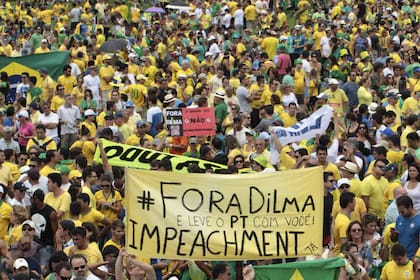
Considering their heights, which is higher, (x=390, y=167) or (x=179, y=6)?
(x=390, y=167)

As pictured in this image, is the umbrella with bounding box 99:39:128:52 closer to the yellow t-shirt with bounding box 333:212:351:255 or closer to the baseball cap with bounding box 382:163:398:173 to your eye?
the baseball cap with bounding box 382:163:398:173

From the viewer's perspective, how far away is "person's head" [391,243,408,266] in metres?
11.5

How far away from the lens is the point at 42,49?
2683 cm

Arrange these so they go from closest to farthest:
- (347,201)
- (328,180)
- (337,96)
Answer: (347,201), (328,180), (337,96)

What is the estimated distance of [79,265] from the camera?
11.1 meters

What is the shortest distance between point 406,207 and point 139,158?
14.6 feet

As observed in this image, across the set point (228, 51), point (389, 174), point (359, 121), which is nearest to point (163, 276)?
point (389, 174)

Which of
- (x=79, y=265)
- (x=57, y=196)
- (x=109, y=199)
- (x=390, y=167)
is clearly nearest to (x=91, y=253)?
(x=79, y=265)

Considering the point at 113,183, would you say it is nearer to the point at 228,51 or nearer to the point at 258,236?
the point at 258,236

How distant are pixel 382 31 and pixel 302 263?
17352 millimetres

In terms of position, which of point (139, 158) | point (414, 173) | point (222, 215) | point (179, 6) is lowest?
point (179, 6)

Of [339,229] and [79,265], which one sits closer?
[79,265]

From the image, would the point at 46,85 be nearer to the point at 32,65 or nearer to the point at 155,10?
the point at 32,65

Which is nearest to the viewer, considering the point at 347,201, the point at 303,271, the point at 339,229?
the point at 303,271
